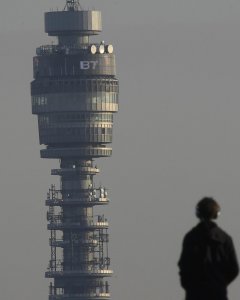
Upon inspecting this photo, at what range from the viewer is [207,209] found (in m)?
33.6

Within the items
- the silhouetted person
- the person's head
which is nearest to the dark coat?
the silhouetted person

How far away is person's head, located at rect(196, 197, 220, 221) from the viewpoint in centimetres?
3331

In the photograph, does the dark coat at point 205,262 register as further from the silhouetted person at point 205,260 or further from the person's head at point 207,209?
the person's head at point 207,209

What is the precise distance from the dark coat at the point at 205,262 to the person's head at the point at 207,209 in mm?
173

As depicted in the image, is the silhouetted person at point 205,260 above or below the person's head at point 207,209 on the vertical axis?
below

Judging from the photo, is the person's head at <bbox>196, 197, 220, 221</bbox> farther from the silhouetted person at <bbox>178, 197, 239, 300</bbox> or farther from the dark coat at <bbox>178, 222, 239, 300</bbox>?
the dark coat at <bbox>178, 222, 239, 300</bbox>

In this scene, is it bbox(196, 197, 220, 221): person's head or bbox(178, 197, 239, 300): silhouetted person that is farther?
bbox(196, 197, 220, 221): person's head

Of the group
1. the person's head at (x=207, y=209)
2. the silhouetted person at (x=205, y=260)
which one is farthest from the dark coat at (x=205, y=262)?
the person's head at (x=207, y=209)

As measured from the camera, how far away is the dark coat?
33.1 metres

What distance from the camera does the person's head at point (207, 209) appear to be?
3331 centimetres

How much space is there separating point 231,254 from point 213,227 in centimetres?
51

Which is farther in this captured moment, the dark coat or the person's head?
the person's head

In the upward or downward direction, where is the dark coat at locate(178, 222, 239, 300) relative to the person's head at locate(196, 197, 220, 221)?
downward

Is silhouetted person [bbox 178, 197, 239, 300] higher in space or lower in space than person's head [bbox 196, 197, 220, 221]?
lower
